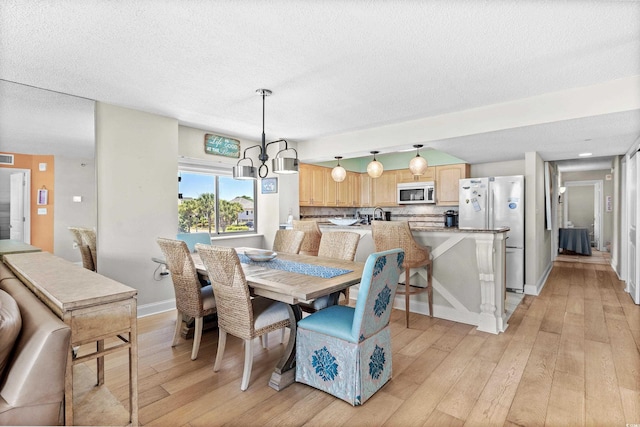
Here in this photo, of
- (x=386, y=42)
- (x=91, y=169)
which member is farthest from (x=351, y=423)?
(x=91, y=169)

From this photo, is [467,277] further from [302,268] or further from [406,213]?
[406,213]

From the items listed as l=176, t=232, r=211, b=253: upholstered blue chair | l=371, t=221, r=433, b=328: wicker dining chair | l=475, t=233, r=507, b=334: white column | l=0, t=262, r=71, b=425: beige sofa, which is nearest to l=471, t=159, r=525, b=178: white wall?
l=475, t=233, r=507, b=334: white column

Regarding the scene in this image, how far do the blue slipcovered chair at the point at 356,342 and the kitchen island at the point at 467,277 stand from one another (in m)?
1.49

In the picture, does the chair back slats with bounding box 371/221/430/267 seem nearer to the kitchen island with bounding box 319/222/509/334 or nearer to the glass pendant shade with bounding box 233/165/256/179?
the kitchen island with bounding box 319/222/509/334

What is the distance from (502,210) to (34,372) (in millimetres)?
5274

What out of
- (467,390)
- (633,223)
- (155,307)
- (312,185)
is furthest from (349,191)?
(467,390)

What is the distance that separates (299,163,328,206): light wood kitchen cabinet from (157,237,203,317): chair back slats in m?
3.23

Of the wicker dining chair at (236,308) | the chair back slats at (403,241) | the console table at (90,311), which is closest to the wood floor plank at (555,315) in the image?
the chair back slats at (403,241)

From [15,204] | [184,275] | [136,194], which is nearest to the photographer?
[184,275]

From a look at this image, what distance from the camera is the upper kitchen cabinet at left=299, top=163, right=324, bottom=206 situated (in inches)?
223

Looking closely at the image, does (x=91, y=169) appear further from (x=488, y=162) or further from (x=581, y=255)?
A: (x=581, y=255)

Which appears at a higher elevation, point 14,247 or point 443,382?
point 14,247

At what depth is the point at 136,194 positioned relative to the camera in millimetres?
3568

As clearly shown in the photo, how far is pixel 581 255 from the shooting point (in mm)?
7855
